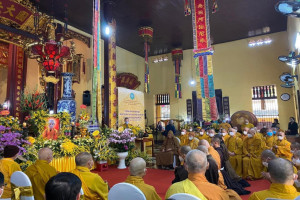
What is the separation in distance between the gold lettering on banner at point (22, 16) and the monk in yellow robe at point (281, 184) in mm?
7753

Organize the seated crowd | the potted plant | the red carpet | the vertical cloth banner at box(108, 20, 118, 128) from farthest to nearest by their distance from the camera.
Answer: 1. the vertical cloth banner at box(108, 20, 118, 128)
2. the potted plant
3. the red carpet
4. the seated crowd

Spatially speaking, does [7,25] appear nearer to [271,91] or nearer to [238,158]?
[238,158]

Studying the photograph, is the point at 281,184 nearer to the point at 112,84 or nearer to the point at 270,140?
the point at 270,140

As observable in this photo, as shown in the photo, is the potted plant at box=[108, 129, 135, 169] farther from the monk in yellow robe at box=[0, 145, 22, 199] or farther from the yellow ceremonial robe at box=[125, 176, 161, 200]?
the yellow ceremonial robe at box=[125, 176, 161, 200]

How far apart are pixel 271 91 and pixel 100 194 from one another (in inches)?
427

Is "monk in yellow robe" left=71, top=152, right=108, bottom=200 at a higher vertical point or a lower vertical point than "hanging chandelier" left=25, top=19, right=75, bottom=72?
lower

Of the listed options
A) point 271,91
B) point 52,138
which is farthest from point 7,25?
point 271,91

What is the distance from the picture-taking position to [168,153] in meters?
5.96

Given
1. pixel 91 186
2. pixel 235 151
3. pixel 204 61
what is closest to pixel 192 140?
pixel 235 151

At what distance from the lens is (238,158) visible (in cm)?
501

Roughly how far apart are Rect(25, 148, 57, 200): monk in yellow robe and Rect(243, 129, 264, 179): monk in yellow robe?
409cm

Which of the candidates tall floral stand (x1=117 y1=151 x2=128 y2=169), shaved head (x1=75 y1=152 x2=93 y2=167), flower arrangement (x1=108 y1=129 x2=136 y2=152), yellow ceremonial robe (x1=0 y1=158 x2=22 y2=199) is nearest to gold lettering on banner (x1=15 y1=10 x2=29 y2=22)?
flower arrangement (x1=108 y1=129 x2=136 y2=152)

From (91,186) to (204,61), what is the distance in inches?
200

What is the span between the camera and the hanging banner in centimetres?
783
